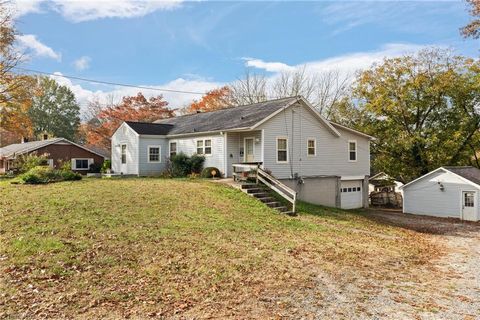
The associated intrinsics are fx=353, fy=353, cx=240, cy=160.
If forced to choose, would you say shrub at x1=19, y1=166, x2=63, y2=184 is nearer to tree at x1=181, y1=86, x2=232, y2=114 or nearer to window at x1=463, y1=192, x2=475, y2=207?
window at x1=463, y1=192, x2=475, y2=207

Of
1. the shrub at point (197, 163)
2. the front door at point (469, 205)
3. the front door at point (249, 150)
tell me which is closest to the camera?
the front door at point (249, 150)

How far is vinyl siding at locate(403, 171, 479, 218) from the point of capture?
2220 centimetres

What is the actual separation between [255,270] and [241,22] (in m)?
12.5

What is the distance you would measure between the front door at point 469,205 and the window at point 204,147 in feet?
52.8

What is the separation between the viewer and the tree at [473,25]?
13.2 m

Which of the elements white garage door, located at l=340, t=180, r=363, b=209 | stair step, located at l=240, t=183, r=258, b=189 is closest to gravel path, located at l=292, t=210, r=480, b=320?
stair step, located at l=240, t=183, r=258, b=189

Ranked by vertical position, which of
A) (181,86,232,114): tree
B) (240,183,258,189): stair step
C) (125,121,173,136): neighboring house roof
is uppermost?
(181,86,232,114): tree

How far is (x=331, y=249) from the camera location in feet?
32.9

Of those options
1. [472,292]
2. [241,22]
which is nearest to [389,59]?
[241,22]

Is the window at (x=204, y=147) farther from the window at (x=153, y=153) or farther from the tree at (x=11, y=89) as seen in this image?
the tree at (x=11, y=89)

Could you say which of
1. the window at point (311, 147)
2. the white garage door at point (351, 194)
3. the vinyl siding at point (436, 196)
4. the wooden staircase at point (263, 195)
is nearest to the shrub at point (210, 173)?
the wooden staircase at point (263, 195)

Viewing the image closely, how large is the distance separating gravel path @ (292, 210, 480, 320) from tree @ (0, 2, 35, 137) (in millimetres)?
26267

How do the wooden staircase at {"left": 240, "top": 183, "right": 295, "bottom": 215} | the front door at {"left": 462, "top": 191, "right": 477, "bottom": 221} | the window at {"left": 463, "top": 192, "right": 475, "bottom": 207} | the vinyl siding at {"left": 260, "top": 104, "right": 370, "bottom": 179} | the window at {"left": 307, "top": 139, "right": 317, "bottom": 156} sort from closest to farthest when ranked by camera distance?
the wooden staircase at {"left": 240, "top": 183, "right": 295, "bottom": 215}
the vinyl siding at {"left": 260, "top": 104, "right": 370, "bottom": 179}
the front door at {"left": 462, "top": 191, "right": 477, "bottom": 221}
the window at {"left": 463, "top": 192, "right": 475, "bottom": 207}
the window at {"left": 307, "top": 139, "right": 317, "bottom": 156}

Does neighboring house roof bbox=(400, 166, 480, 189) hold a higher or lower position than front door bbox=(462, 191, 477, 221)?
higher
